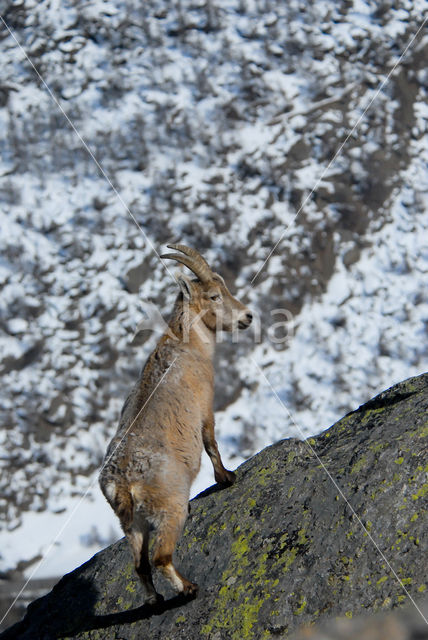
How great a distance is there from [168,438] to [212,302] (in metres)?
2.51

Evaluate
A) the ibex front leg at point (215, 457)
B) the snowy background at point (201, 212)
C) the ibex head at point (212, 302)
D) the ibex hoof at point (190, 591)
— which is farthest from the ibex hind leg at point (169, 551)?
the snowy background at point (201, 212)

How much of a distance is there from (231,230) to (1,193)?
8.91m

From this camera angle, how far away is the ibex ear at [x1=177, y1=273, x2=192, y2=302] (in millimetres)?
8711

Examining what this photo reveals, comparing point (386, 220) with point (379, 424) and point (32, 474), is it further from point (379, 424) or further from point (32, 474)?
point (379, 424)

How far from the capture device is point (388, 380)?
22141mm

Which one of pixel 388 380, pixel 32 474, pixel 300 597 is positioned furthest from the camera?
pixel 388 380

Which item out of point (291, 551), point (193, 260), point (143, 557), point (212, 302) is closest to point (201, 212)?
point (212, 302)

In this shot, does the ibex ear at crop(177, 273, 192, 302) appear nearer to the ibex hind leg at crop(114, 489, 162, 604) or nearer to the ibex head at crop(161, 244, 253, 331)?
the ibex head at crop(161, 244, 253, 331)

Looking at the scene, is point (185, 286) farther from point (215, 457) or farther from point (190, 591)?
point (190, 591)

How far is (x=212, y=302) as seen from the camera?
355 inches

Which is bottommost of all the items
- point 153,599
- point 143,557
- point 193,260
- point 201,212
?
point 201,212

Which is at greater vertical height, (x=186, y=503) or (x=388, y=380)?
(x=186, y=503)

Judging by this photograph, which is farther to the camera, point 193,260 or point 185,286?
point 185,286

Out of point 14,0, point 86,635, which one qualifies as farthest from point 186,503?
point 14,0
